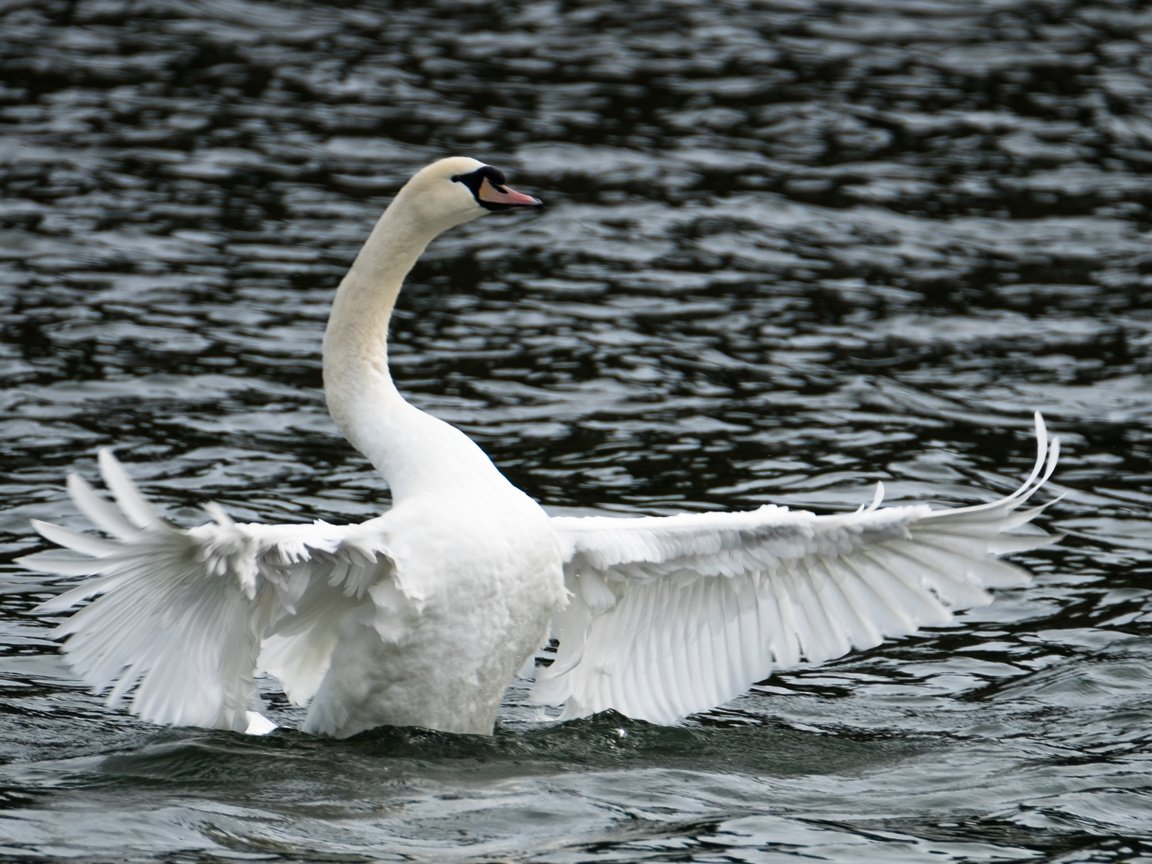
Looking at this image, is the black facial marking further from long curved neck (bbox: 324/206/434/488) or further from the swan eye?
long curved neck (bbox: 324/206/434/488)

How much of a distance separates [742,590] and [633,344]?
5.48m

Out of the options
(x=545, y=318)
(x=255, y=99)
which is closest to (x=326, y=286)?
(x=545, y=318)

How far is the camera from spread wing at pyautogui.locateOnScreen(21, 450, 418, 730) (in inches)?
256

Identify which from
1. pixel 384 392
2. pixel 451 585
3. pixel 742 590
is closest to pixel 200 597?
pixel 451 585

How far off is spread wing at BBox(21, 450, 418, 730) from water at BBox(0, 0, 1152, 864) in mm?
393

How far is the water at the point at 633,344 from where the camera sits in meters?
7.26

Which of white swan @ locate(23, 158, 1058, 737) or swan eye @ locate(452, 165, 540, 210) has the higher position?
swan eye @ locate(452, 165, 540, 210)

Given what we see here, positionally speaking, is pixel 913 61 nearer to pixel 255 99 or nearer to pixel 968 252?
pixel 968 252

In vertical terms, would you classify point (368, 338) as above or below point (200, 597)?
above

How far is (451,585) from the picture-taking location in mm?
7227

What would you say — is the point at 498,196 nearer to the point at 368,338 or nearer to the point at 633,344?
the point at 368,338

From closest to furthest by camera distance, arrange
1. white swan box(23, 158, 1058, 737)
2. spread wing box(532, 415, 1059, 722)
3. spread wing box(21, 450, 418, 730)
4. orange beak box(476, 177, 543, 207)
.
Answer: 1. spread wing box(21, 450, 418, 730)
2. white swan box(23, 158, 1058, 737)
3. spread wing box(532, 415, 1059, 722)
4. orange beak box(476, 177, 543, 207)

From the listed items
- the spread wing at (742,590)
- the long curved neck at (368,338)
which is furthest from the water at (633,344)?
the long curved neck at (368,338)

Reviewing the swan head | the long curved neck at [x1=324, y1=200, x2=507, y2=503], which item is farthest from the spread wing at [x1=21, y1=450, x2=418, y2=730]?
Result: the swan head
